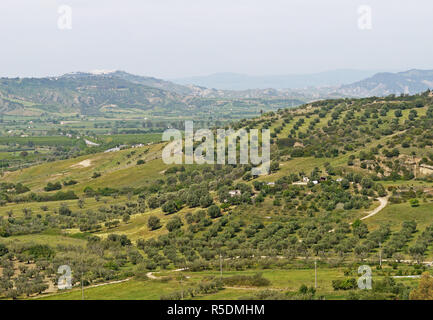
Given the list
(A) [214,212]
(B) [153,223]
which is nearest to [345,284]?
(A) [214,212]

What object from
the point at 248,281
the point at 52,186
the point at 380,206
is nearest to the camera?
the point at 248,281

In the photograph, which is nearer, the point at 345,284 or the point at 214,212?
the point at 345,284

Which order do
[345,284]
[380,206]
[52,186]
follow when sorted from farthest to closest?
[52,186]
[380,206]
[345,284]

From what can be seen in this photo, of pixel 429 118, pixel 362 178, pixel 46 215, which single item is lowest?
pixel 46 215

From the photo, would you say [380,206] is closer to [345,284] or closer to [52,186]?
[345,284]

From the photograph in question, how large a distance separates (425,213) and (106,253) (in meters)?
47.5

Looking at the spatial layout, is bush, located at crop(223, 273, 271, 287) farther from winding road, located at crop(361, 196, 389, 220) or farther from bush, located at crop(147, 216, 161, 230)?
bush, located at crop(147, 216, 161, 230)

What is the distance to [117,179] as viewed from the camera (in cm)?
14350

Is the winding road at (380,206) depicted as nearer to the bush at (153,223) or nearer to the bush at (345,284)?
the bush at (345,284)

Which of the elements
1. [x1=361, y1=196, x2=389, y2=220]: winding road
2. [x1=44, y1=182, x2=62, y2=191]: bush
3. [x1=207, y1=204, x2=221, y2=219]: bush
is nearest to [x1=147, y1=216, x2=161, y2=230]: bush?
[x1=207, y1=204, x2=221, y2=219]: bush

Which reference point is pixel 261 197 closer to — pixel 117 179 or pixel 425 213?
pixel 425 213

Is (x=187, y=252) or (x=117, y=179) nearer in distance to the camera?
(x=187, y=252)

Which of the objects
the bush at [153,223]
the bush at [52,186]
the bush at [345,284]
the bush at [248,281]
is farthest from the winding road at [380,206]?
the bush at [52,186]
